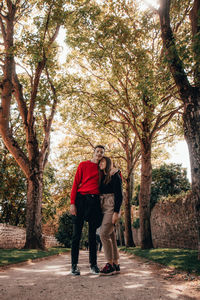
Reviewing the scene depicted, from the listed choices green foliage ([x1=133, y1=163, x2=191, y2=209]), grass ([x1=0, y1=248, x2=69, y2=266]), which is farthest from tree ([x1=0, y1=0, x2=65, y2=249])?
green foliage ([x1=133, y1=163, x2=191, y2=209])

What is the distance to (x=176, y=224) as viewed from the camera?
12664mm

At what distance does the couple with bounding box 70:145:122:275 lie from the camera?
462 centimetres

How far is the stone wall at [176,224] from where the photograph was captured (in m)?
10.9

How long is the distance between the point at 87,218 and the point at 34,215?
27.2ft

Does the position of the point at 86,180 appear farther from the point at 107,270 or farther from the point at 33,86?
the point at 33,86

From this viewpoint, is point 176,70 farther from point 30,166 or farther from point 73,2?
point 30,166

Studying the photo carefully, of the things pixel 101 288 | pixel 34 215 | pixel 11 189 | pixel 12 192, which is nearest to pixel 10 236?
pixel 11 189

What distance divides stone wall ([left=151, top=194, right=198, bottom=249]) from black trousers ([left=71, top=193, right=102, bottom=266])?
6032 millimetres

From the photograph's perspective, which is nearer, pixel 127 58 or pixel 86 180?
pixel 86 180

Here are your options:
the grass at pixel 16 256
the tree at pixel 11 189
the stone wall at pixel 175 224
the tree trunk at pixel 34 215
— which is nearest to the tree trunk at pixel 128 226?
the stone wall at pixel 175 224

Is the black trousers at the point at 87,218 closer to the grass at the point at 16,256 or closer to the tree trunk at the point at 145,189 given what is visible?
the grass at the point at 16,256

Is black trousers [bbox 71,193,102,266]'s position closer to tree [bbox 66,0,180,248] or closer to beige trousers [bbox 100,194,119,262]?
beige trousers [bbox 100,194,119,262]

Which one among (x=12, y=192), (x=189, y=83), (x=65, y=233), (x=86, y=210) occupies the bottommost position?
(x=65, y=233)

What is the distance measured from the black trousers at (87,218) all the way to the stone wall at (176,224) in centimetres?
603
